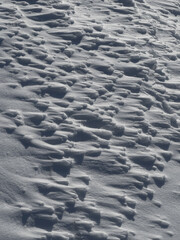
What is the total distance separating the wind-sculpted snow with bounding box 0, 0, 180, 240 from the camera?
8.89ft

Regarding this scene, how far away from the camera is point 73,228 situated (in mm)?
2602

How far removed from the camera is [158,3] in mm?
5457

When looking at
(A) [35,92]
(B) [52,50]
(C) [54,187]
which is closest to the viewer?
(C) [54,187]

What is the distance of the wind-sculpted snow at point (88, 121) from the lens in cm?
271

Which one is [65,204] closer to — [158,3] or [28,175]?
[28,175]

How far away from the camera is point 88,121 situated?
3.46m

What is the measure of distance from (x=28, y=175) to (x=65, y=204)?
33 centimetres

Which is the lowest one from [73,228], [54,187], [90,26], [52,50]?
[73,228]

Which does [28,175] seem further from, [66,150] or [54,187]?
[66,150]

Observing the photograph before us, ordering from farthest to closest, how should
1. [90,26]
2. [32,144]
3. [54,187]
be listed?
[90,26], [32,144], [54,187]

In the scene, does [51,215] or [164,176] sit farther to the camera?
[164,176]

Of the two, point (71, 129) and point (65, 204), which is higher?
point (71, 129)

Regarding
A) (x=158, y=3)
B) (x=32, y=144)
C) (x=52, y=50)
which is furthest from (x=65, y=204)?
(x=158, y=3)

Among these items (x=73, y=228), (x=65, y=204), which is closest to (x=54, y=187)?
(x=65, y=204)
